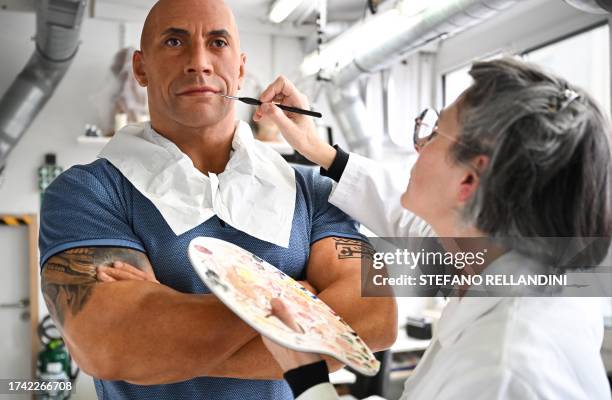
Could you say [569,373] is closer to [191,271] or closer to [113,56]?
[191,271]

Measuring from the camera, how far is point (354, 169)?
5.09 feet

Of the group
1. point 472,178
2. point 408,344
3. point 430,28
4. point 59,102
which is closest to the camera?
point 472,178

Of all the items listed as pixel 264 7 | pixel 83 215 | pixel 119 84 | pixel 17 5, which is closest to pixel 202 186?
pixel 83 215

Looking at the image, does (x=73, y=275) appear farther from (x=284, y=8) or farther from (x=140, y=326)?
(x=284, y=8)

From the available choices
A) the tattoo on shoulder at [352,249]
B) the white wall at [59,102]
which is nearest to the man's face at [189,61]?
the tattoo on shoulder at [352,249]

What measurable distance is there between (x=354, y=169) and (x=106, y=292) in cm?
79

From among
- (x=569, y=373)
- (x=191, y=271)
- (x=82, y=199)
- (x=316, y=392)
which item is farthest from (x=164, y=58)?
(x=569, y=373)

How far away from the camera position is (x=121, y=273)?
1096 mm

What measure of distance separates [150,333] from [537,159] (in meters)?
0.77

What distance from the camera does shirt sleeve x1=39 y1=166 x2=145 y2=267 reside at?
3.65ft

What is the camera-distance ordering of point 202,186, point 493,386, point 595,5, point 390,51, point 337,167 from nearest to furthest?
point 493,386
point 202,186
point 337,167
point 595,5
point 390,51

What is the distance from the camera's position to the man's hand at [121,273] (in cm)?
107

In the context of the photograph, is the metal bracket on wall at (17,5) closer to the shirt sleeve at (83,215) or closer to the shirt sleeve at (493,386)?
the shirt sleeve at (83,215)

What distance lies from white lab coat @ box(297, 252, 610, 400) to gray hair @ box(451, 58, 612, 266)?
10 centimetres
